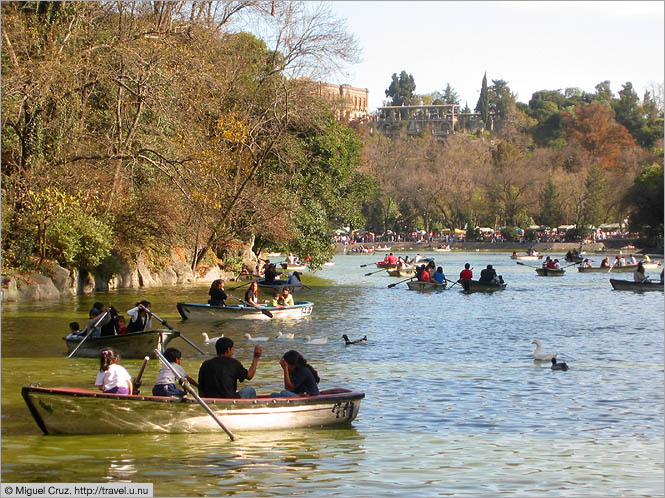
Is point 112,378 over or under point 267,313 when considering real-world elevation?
over

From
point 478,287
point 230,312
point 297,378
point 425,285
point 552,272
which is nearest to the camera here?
point 297,378

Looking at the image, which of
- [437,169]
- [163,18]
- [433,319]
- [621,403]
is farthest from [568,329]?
[437,169]

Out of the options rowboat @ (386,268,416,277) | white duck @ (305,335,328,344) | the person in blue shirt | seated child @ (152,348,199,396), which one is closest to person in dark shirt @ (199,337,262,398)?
seated child @ (152,348,199,396)

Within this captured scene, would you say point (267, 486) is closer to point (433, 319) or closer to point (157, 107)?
point (433, 319)

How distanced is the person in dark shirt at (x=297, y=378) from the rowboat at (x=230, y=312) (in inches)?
525

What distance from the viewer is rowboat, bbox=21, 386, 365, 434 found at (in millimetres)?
12164

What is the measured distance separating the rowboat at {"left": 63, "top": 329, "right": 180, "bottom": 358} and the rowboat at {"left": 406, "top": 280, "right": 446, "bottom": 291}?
24.3m

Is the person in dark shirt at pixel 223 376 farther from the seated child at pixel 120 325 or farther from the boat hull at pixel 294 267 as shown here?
the boat hull at pixel 294 267

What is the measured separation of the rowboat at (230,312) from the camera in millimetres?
26625

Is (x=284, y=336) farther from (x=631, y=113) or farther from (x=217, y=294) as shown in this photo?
(x=631, y=113)

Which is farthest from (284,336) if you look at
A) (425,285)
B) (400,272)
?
(400,272)

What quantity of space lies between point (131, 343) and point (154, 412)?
22.3 ft

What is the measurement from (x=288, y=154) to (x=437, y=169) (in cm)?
7807

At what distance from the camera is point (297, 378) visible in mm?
13391
